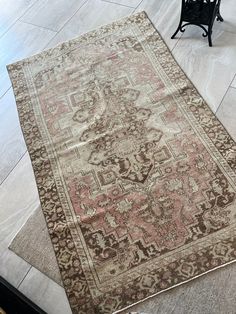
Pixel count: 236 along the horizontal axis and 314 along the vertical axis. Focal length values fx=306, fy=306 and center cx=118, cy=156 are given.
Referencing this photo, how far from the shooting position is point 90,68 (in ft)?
5.88

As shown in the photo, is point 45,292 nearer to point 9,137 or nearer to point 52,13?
point 9,137

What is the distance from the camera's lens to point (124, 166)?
1.40 metres

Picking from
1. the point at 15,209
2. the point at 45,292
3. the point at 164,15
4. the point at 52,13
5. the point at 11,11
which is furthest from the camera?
the point at 11,11

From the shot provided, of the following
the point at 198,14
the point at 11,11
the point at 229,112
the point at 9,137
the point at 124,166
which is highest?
the point at 11,11

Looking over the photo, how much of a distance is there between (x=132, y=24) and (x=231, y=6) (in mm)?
618

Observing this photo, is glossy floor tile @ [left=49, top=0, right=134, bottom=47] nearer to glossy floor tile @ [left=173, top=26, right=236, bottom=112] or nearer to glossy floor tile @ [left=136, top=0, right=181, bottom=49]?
glossy floor tile @ [left=136, top=0, right=181, bottom=49]

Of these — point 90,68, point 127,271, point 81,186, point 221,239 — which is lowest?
point 221,239

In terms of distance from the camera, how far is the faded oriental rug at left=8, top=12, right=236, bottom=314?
1145 millimetres

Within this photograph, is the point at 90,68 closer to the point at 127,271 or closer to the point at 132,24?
the point at 132,24

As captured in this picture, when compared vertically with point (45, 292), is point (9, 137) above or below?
above

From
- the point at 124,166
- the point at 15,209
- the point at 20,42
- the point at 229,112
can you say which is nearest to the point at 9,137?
the point at 15,209

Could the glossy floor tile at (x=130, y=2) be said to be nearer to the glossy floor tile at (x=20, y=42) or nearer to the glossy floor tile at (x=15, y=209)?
the glossy floor tile at (x=20, y=42)

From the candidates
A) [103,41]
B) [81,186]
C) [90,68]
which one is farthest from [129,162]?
[103,41]

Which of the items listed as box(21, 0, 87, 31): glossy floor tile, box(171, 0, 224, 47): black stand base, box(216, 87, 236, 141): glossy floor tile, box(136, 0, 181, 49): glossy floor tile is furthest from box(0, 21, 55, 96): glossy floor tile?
box(216, 87, 236, 141): glossy floor tile
